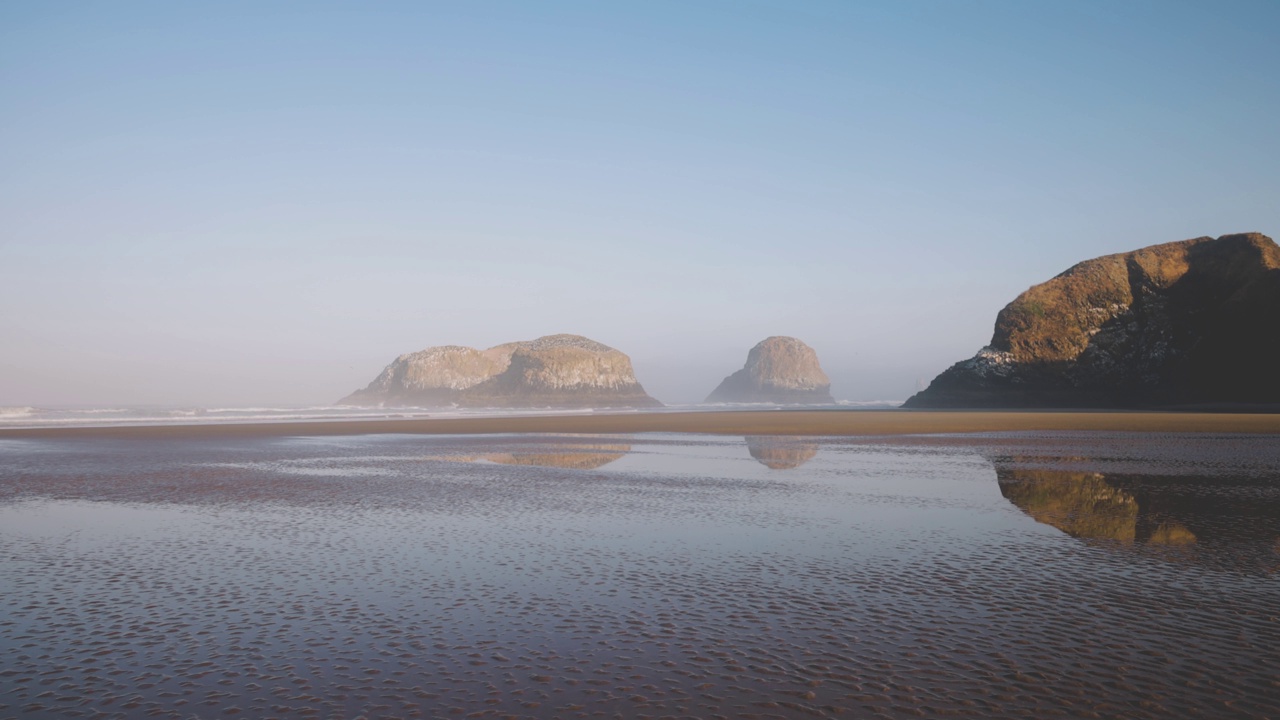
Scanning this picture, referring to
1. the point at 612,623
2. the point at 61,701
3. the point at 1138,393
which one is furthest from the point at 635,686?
the point at 1138,393

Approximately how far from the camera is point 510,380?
170250 millimetres

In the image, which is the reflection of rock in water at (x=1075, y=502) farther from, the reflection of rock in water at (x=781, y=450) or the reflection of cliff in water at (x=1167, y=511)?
the reflection of rock in water at (x=781, y=450)

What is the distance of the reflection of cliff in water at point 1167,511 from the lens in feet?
37.2

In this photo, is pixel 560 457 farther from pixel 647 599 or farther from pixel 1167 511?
pixel 647 599

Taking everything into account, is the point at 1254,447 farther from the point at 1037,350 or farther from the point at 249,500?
the point at 1037,350

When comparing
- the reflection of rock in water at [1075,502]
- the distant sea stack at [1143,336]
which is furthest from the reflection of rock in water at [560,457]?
the distant sea stack at [1143,336]

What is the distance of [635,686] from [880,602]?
12.7 feet

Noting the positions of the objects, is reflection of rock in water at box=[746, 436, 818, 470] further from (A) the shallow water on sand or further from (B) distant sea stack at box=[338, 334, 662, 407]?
(B) distant sea stack at box=[338, 334, 662, 407]

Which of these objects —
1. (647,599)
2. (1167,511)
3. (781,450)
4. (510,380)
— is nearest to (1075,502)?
(1167,511)

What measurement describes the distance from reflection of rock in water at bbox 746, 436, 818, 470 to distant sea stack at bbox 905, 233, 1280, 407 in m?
53.0

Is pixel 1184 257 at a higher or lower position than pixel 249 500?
higher

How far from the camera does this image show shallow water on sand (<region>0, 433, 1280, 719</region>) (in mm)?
6062

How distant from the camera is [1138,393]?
250 feet

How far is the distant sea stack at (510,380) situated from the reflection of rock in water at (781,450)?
118307 millimetres
